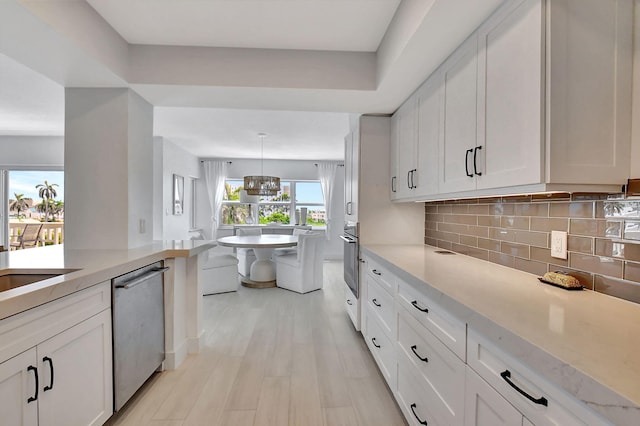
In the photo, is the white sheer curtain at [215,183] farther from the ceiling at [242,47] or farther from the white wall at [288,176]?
the ceiling at [242,47]

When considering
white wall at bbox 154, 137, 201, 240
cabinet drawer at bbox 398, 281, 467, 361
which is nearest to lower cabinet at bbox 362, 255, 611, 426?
cabinet drawer at bbox 398, 281, 467, 361

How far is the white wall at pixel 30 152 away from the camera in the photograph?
5.46 meters

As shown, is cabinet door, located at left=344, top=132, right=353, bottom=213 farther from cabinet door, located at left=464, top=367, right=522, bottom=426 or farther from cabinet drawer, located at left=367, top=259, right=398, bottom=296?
cabinet door, located at left=464, top=367, right=522, bottom=426

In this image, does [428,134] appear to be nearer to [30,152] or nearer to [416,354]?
[416,354]

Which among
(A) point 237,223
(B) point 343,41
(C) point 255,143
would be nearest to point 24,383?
(B) point 343,41

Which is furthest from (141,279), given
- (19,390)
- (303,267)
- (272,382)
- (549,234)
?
A: (303,267)

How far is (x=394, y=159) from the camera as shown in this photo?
9.09ft

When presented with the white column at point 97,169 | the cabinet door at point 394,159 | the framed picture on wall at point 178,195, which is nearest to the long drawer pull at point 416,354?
the cabinet door at point 394,159

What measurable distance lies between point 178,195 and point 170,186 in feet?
1.26

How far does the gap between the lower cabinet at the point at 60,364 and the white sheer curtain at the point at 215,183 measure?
216 inches

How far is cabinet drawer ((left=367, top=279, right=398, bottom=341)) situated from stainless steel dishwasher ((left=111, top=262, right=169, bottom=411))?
1.54 metres

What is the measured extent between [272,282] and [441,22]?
4.11 metres

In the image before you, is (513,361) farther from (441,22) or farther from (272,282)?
(272,282)

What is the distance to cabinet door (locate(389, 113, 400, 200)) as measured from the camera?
8.88 feet
